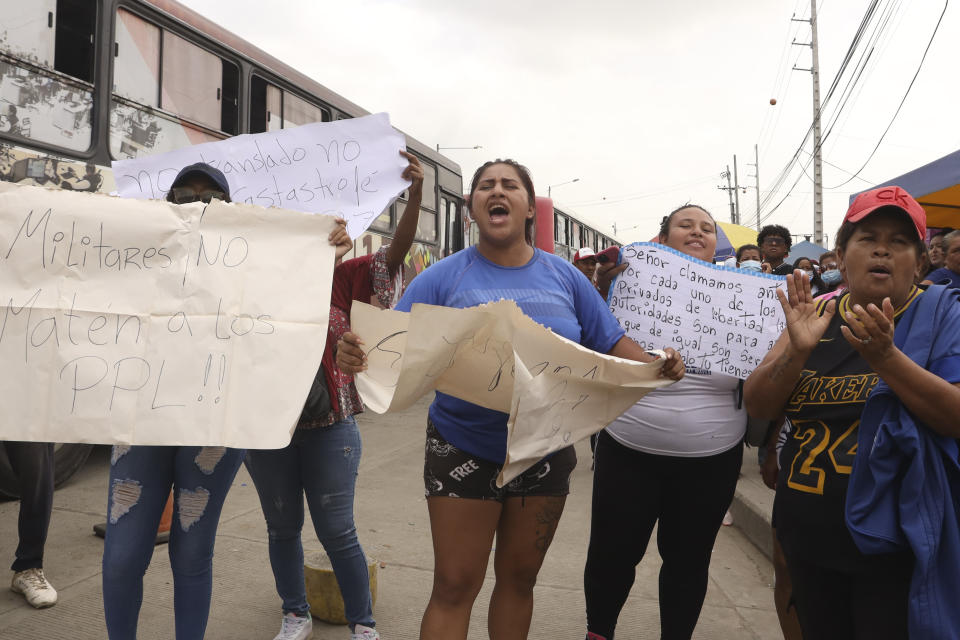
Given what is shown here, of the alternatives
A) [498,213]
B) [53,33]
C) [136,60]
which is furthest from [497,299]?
[136,60]

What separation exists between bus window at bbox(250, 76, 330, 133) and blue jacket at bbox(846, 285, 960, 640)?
19.9 ft

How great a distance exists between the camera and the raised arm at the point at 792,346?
6.64 ft

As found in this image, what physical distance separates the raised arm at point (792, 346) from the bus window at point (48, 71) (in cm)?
496

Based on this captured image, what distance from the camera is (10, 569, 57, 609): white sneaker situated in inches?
134

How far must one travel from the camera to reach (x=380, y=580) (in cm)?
395

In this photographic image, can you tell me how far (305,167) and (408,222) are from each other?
1.59 feet

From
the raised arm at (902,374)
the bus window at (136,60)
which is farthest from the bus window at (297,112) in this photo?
the raised arm at (902,374)

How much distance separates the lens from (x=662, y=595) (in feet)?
9.26

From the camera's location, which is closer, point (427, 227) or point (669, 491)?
point (669, 491)

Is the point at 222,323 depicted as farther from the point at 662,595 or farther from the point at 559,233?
the point at 559,233

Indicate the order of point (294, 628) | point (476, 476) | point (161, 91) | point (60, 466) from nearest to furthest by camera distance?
1. point (476, 476)
2. point (294, 628)
3. point (60, 466)
4. point (161, 91)

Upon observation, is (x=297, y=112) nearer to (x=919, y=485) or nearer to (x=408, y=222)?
(x=408, y=222)

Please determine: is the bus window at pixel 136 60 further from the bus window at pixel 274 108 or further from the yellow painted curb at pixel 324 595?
the yellow painted curb at pixel 324 595

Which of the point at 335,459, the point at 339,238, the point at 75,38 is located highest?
the point at 75,38
